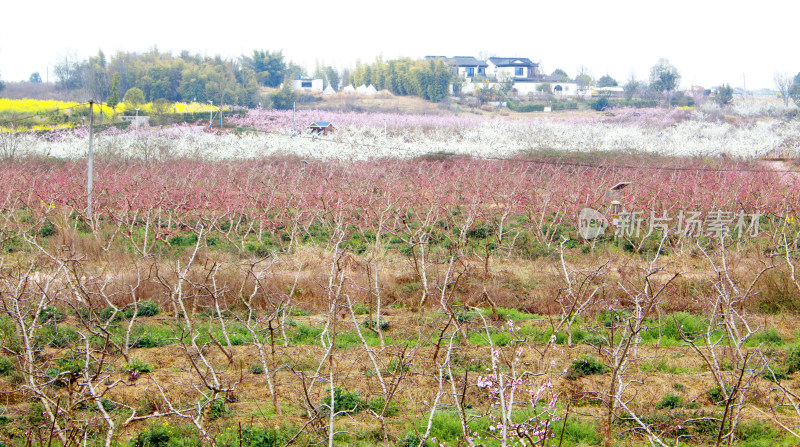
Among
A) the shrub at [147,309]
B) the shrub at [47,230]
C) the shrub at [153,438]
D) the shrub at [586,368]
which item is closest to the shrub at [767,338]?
the shrub at [586,368]

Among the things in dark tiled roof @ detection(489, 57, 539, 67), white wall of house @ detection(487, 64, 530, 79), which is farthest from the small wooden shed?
dark tiled roof @ detection(489, 57, 539, 67)

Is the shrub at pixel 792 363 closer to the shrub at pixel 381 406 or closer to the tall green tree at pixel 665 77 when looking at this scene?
the shrub at pixel 381 406

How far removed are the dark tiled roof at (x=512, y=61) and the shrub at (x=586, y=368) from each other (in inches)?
2447

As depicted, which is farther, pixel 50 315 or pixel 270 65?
pixel 270 65

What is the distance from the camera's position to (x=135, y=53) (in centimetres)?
5819

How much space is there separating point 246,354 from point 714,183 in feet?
49.0

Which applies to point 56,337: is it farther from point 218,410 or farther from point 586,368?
point 586,368

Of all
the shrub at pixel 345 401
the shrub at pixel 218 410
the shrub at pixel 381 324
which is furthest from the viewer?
the shrub at pixel 381 324

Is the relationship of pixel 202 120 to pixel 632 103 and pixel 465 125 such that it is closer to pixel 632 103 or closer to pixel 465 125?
pixel 465 125

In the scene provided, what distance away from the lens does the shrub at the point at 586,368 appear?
24.8 feet

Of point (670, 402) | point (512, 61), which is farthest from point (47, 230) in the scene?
point (512, 61)

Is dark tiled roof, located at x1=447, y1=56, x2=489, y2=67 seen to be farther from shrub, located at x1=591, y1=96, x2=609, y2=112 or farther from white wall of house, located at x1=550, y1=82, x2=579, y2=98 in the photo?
shrub, located at x1=591, y1=96, x2=609, y2=112

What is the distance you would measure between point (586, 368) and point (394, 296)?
4.42 metres

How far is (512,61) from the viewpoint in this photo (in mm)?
68812
